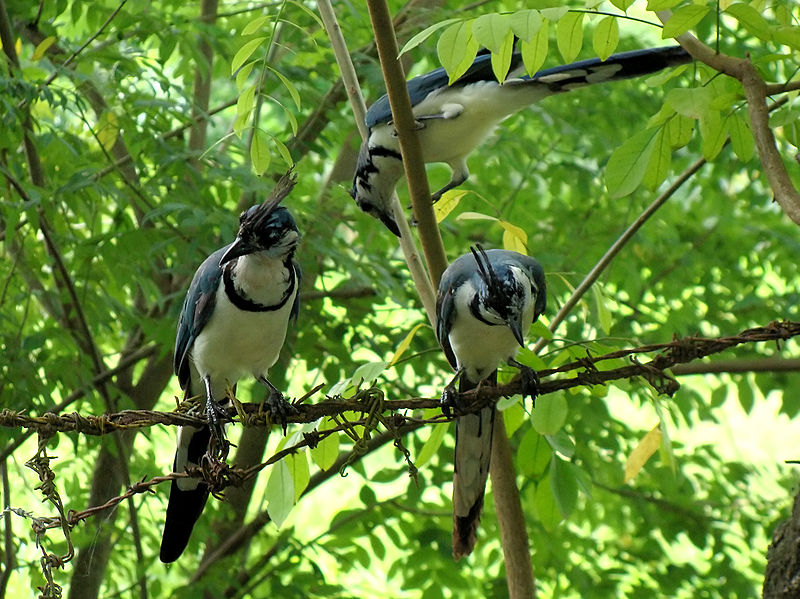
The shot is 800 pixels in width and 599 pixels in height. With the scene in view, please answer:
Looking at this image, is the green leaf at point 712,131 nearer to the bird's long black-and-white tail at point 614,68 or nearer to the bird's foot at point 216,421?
the bird's long black-and-white tail at point 614,68

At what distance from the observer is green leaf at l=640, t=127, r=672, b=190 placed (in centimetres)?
227

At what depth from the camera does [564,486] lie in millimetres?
2527

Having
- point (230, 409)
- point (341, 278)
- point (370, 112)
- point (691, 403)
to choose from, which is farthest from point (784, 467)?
point (230, 409)

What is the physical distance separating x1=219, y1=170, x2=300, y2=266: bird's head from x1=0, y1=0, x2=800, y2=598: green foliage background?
1.16 meters

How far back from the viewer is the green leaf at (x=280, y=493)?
2.17 m

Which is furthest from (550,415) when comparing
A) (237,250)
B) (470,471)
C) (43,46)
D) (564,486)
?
(43,46)

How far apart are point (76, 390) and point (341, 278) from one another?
1376 mm

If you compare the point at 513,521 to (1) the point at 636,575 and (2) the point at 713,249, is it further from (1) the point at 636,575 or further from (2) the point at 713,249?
(2) the point at 713,249

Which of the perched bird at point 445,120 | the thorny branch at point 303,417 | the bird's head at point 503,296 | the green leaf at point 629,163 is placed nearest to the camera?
the thorny branch at point 303,417

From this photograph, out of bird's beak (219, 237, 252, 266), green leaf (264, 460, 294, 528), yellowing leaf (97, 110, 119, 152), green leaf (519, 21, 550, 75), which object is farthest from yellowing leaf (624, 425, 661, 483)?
yellowing leaf (97, 110, 119, 152)

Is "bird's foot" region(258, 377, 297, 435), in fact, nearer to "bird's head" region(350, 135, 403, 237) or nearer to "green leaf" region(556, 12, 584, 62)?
"green leaf" region(556, 12, 584, 62)

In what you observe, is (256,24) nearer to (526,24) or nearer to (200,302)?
(200,302)

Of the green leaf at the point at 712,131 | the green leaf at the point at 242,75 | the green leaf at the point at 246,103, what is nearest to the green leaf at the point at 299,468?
the green leaf at the point at 246,103

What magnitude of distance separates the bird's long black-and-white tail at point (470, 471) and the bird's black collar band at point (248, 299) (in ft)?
2.07
